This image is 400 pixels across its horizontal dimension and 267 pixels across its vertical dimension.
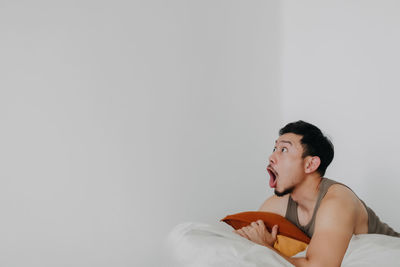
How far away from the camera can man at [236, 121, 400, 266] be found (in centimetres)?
140

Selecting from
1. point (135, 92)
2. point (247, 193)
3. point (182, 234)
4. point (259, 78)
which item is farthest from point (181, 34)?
point (182, 234)

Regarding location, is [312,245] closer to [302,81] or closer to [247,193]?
[247,193]

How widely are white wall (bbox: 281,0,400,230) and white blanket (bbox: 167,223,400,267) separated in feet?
2.89

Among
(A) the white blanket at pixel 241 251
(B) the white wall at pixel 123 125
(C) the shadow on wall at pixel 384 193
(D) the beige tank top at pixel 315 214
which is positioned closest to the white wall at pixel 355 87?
(C) the shadow on wall at pixel 384 193

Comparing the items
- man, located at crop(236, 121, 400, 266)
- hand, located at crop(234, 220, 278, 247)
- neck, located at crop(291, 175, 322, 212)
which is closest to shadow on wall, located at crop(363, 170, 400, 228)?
man, located at crop(236, 121, 400, 266)

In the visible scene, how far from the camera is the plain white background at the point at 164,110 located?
70.8 inches

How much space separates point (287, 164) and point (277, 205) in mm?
Answer: 272

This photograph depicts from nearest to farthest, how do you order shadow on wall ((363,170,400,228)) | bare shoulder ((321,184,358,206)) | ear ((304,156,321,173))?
bare shoulder ((321,184,358,206)) < ear ((304,156,321,173)) < shadow on wall ((363,170,400,228))

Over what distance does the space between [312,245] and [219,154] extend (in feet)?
3.48

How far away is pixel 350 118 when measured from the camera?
7.41ft

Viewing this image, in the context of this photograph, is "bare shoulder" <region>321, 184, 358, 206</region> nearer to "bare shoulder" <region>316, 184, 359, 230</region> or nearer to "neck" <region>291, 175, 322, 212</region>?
"bare shoulder" <region>316, 184, 359, 230</region>

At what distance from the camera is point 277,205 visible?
6.07 feet

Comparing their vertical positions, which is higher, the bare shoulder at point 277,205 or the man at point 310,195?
the man at point 310,195

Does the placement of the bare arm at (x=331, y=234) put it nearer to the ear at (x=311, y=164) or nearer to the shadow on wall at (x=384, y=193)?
the ear at (x=311, y=164)
